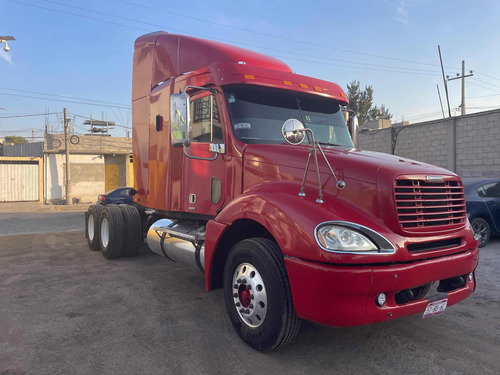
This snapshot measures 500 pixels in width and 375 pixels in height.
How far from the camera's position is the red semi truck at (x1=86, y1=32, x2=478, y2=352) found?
2.76 metres

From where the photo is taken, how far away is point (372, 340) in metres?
3.53

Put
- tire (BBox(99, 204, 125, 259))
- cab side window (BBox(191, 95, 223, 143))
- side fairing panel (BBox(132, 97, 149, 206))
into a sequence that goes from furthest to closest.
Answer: tire (BBox(99, 204, 125, 259))
side fairing panel (BBox(132, 97, 149, 206))
cab side window (BBox(191, 95, 223, 143))

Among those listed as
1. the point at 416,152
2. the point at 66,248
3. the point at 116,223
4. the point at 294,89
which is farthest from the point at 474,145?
the point at 66,248

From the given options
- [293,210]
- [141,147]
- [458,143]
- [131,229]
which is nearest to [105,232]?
[131,229]

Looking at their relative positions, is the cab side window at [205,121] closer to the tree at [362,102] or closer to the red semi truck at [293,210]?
the red semi truck at [293,210]

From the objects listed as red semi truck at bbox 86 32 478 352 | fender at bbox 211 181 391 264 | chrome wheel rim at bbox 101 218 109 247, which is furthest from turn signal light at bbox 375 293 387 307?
chrome wheel rim at bbox 101 218 109 247

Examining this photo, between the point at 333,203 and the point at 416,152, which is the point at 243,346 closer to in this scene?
the point at 333,203

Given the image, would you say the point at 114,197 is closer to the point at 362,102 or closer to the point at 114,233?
the point at 114,233

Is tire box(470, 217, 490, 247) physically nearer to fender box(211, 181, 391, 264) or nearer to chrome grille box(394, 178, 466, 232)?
chrome grille box(394, 178, 466, 232)

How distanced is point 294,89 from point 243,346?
9.32ft

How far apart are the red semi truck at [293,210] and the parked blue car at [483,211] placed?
15.4ft

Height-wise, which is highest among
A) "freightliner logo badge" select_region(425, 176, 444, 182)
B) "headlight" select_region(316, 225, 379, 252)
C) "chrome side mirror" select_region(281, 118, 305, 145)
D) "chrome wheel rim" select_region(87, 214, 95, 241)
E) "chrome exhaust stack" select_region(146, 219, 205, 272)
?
"chrome side mirror" select_region(281, 118, 305, 145)

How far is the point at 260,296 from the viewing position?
3.22 m

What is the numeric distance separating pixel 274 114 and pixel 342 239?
196cm
